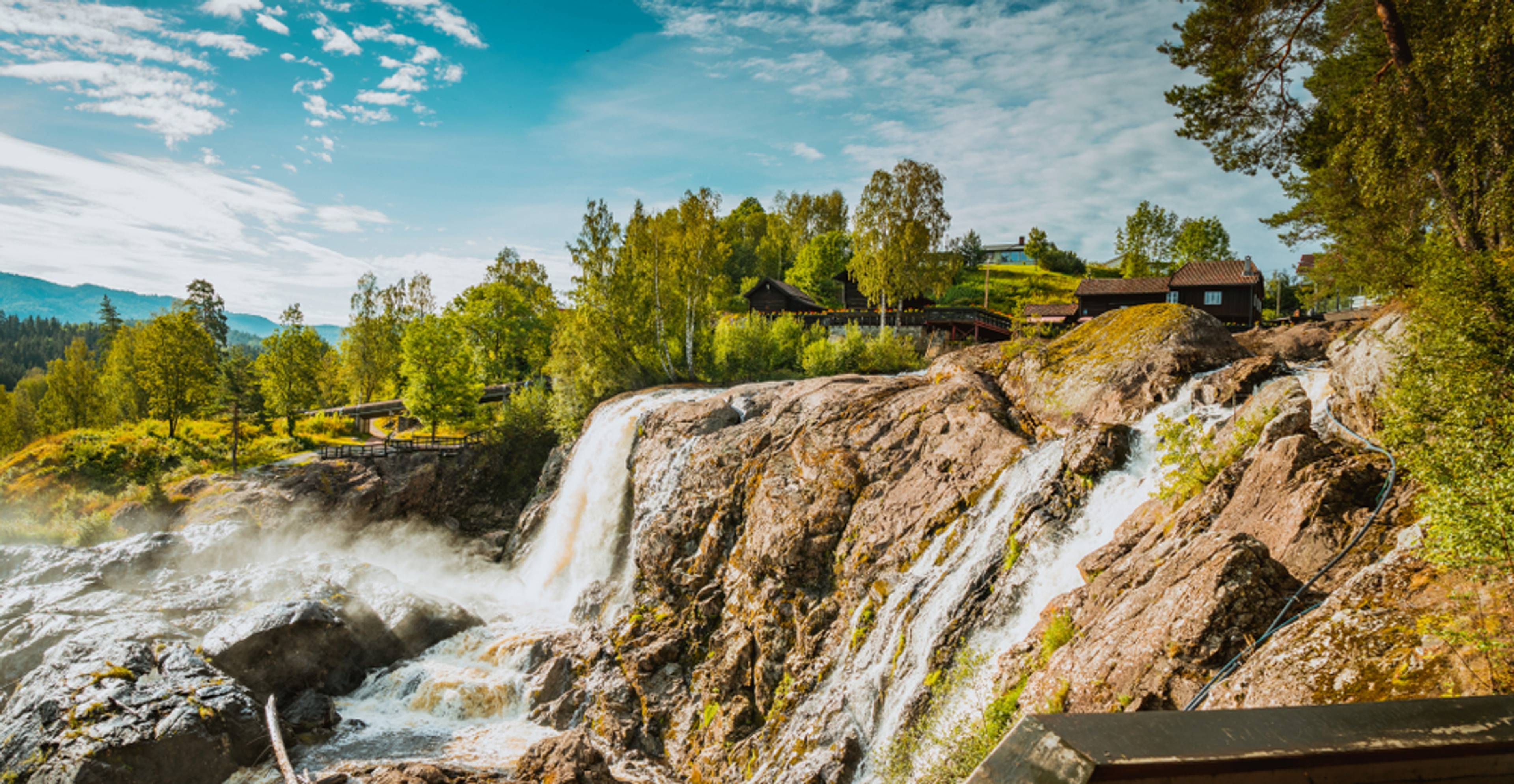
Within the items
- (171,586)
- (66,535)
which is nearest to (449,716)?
(171,586)

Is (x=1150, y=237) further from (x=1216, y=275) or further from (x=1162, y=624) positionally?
(x=1162, y=624)

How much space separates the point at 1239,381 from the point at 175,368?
4645cm

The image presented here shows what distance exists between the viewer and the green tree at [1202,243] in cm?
7488

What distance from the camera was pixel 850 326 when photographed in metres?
37.7

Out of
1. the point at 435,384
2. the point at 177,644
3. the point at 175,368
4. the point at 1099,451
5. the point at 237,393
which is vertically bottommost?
the point at 177,644

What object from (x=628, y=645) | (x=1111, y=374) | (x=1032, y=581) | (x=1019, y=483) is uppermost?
(x=1111, y=374)

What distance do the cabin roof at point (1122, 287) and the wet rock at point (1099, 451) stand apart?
139ft

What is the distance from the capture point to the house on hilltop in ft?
144

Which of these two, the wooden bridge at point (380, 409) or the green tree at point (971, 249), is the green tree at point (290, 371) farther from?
the green tree at point (971, 249)

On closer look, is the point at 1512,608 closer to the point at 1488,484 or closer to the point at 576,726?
the point at 1488,484

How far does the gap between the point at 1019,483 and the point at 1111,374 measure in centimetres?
397

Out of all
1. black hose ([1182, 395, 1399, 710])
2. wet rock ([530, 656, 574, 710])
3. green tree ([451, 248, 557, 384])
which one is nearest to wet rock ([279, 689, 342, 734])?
wet rock ([530, 656, 574, 710])

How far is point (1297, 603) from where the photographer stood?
7.30m

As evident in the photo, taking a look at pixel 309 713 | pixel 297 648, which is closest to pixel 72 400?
pixel 297 648
